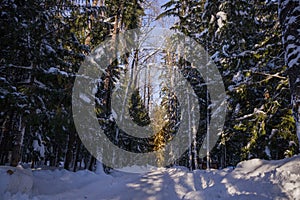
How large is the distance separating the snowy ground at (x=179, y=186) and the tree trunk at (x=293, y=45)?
1.11 metres

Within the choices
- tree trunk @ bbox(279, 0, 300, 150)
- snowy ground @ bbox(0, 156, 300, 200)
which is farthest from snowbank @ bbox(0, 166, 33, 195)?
tree trunk @ bbox(279, 0, 300, 150)

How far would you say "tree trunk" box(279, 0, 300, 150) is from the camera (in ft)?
15.9

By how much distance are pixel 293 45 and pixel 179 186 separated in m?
5.87

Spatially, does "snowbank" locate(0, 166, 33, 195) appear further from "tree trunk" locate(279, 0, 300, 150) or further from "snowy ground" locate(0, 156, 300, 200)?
"tree trunk" locate(279, 0, 300, 150)

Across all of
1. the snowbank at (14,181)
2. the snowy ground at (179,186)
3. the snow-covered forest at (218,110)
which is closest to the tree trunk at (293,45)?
the snow-covered forest at (218,110)

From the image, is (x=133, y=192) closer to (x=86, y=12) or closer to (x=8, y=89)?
(x=8, y=89)

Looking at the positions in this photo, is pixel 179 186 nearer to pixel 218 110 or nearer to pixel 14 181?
pixel 14 181

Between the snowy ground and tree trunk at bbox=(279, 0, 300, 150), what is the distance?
1106mm

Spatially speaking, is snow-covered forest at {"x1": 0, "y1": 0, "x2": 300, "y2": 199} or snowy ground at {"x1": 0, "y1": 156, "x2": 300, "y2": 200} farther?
snow-covered forest at {"x1": 0, "y1": 0, "x2": 300, "y2": 199}

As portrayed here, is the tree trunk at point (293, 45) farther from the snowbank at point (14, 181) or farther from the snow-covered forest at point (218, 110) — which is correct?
the snowbank at point (14, 181)

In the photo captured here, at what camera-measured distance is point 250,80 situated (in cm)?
908

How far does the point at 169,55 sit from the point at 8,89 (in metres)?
16.6

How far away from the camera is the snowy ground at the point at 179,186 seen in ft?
15.0

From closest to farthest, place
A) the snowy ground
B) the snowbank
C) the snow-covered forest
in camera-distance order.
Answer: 1. the snowy ground
2. the snow-covered forest
3. the snowbank
